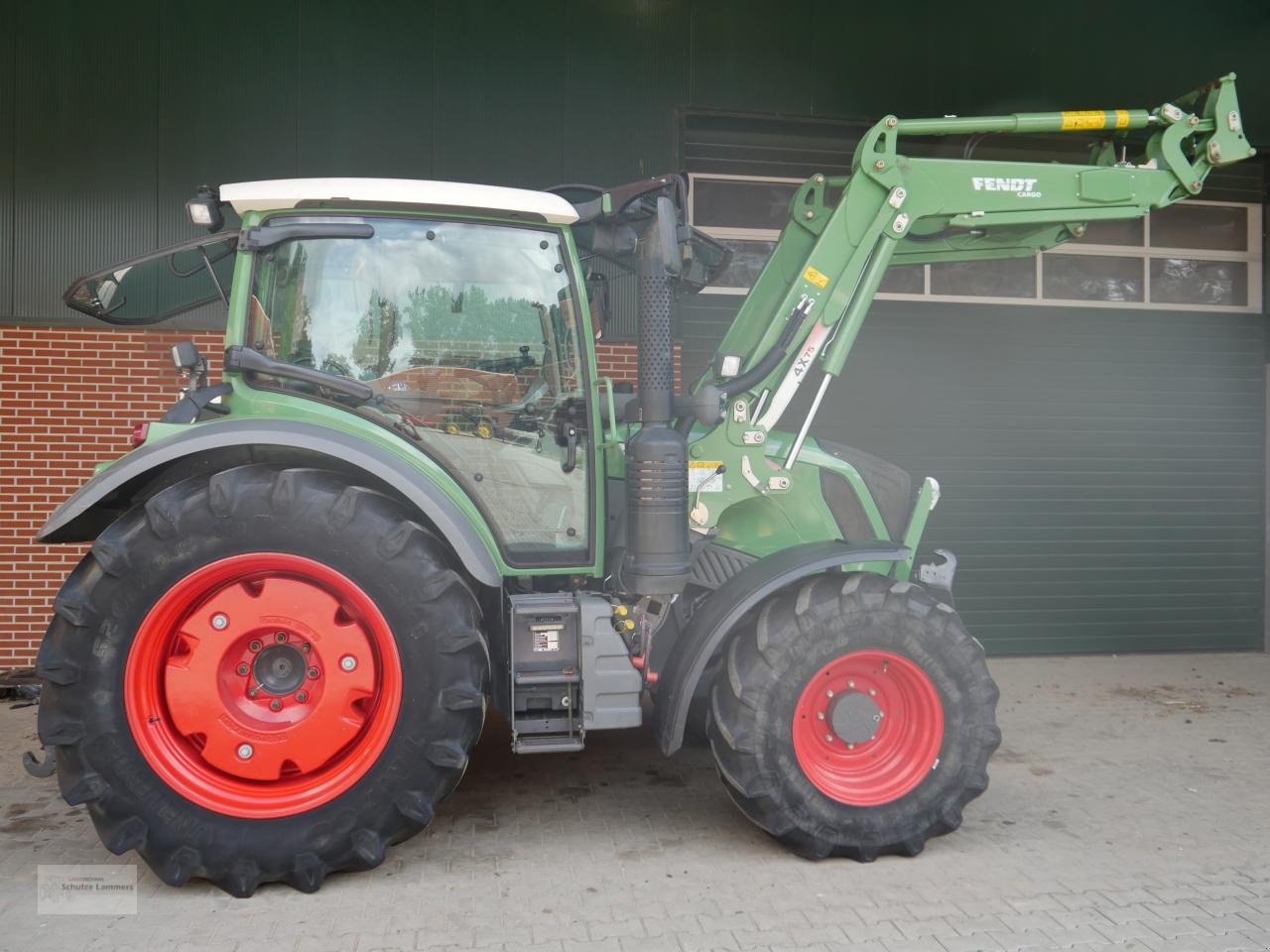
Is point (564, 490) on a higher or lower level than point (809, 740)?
higher

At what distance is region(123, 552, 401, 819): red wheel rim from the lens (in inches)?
140

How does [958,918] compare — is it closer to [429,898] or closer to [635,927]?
[635,927]

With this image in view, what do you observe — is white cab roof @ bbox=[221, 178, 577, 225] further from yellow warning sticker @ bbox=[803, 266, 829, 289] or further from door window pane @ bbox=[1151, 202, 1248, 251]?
door window pane @ bbox=[1151, 202, 1248, 251]

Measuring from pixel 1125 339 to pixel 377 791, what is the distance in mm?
7210

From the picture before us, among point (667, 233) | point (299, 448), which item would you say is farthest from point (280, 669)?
point (667, 233)

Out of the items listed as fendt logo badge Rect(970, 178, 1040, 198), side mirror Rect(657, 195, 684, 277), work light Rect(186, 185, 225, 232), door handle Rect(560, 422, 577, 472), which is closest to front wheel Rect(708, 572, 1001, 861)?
door handle Rect(560, 422, 577, 472)

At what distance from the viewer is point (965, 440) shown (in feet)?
26.0

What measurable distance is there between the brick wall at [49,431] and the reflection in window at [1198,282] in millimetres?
7887

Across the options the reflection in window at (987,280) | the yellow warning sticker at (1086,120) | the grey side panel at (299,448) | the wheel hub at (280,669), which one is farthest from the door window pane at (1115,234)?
the wheel hub at (280,669)

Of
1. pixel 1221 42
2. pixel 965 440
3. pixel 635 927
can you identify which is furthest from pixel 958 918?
pixel 1221 42

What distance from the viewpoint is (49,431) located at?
6695mm

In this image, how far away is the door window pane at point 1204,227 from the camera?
8.31 metres

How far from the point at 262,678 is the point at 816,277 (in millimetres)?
2881

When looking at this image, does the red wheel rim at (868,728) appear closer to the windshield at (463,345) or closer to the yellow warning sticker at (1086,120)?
the windshield at (463,345)
